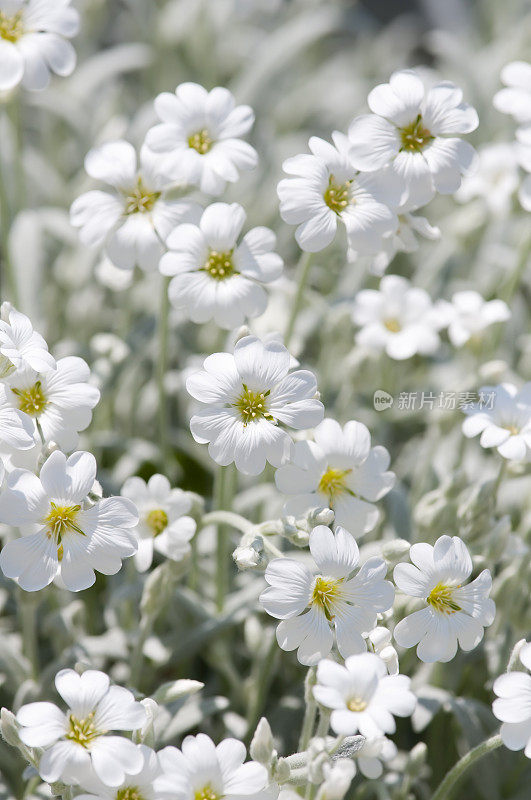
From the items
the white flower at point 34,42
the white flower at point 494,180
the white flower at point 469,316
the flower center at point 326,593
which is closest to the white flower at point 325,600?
the flower center at point 326,593

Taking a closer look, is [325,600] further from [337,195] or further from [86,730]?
[337,195]

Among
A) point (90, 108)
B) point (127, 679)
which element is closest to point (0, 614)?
point (127, 679)

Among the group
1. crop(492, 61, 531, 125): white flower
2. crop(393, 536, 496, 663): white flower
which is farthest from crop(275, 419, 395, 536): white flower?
crop(492, 61, 531, 125): white flower

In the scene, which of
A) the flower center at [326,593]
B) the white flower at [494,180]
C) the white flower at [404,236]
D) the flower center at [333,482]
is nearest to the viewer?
the flower center at [326,593]

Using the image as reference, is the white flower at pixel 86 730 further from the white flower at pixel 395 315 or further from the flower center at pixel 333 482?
the white flower at pixel 395 315

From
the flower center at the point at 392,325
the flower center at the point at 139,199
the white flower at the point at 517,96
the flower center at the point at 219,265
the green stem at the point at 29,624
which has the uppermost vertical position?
the white flower at the point at 517,96

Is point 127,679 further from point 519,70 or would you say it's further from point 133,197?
point 519,70
